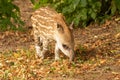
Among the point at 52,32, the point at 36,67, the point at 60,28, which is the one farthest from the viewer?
the point at 52,32

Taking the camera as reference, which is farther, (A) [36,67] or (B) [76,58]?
(B) [76,58]

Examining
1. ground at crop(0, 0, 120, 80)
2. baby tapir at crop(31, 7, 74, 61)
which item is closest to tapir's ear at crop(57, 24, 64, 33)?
baby tapir at crop(31, 7, 74, 61)

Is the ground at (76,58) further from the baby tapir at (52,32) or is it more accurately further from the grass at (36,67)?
the baby tapir at (52,32)

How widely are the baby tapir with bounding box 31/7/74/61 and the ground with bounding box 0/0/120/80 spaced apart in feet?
0.67

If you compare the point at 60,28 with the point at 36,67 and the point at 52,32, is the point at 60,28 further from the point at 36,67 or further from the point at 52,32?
the point at 36,67

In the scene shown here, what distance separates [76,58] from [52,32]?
71cm

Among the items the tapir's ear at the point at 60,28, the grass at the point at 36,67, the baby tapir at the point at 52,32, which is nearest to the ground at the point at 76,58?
the grass at the point at 36,67

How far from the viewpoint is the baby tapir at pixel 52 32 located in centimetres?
828

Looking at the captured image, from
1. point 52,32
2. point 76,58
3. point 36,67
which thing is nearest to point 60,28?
point 52,32

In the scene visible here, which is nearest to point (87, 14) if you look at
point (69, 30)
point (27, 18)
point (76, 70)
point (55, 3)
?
point (55, 3)

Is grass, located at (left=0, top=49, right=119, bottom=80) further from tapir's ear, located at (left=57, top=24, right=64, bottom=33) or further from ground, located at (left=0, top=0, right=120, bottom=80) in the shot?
tapir's ear, located at (left=57, top=24, right=64, bottom=33)

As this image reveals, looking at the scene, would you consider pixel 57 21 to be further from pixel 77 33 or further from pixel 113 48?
pixel 77 33

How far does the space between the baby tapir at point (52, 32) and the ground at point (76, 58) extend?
0.20 m

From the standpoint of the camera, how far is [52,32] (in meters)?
8.63
